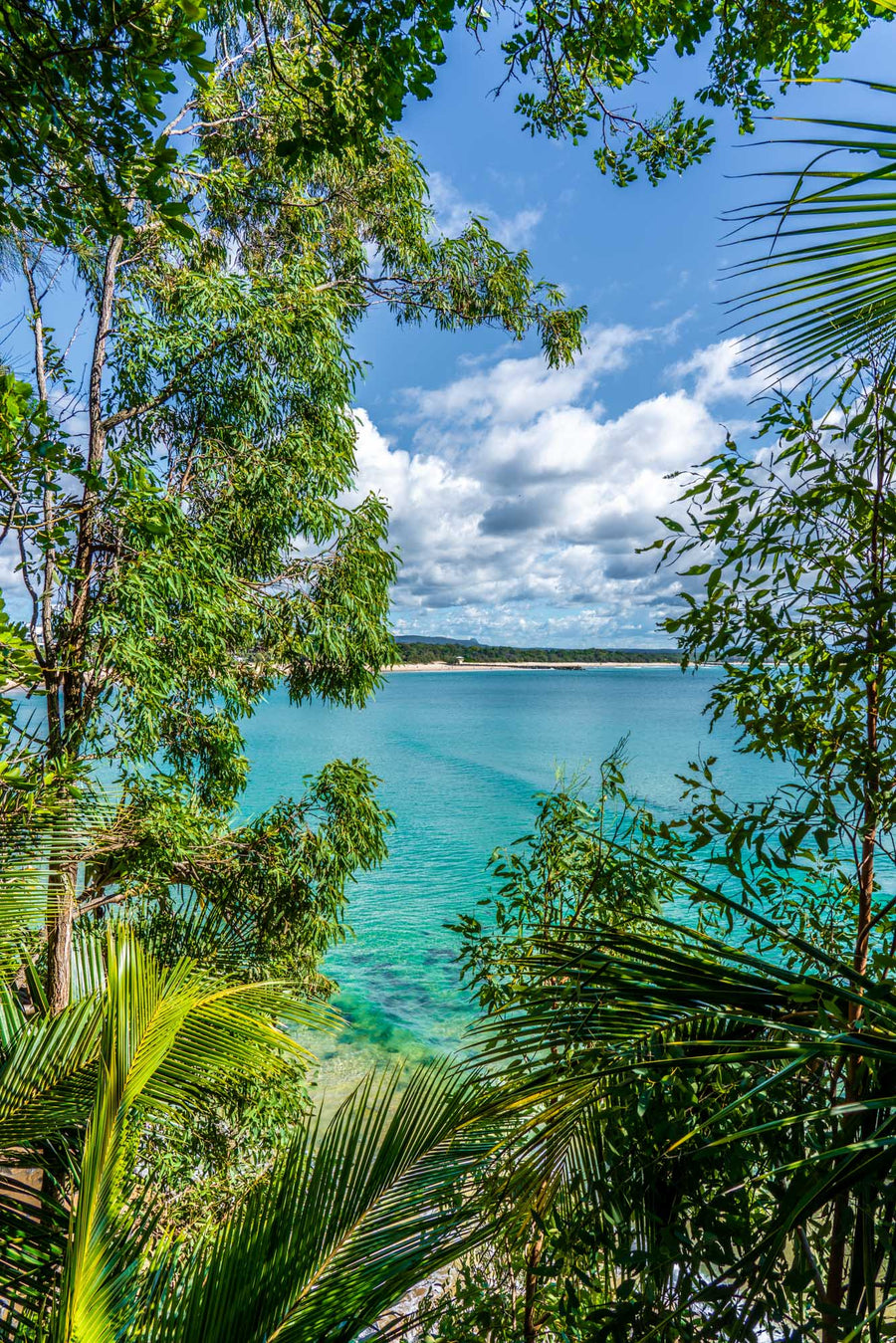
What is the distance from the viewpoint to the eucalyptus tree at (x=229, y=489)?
5.01 meters

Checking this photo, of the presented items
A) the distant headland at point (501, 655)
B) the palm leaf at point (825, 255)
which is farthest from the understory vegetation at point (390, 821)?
the distant headland at point (501, 655)

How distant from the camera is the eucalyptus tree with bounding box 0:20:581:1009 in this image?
5.01 metres

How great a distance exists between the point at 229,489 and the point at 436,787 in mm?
24998

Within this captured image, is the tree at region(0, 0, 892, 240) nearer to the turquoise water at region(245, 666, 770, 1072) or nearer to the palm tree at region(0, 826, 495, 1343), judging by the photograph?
the palm tree at region(0, 826, 495, 1343)

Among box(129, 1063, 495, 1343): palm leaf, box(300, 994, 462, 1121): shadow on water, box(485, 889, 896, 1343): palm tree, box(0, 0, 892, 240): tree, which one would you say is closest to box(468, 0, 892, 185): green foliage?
box(0, 0, 892, 240): tree

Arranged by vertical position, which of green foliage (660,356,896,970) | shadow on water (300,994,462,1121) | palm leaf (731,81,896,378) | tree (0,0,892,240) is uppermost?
tree (0,0,892,240)

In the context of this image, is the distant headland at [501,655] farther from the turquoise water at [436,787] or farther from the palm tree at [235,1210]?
the palm tree at [235,1210]

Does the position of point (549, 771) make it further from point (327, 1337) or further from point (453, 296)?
point (327, 1337)

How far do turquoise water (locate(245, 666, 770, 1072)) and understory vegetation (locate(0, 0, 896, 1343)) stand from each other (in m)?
1.72

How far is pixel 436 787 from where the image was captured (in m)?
30.1

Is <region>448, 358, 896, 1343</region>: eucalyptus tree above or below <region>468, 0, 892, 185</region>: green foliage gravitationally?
below

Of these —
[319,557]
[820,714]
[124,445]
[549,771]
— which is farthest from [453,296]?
[549,771]

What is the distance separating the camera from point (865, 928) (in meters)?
→ 1.21

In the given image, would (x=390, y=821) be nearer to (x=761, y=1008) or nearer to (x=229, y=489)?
(x=229, y=489)
